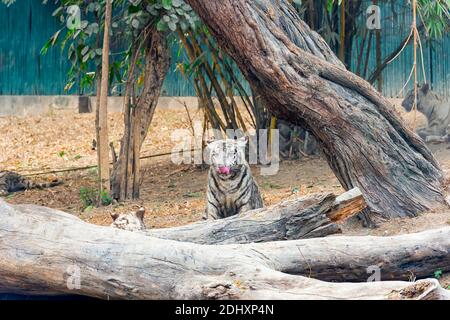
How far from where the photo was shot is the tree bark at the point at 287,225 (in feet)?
16.1

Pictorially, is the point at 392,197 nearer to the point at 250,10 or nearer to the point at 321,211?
the point at 321,211

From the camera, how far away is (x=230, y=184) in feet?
21.6

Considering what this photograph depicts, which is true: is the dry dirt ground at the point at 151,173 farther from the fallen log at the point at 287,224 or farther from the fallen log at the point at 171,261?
the fallen log at the point at 287,224

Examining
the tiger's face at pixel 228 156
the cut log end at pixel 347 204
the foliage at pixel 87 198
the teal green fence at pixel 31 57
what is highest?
the teal green fence at pixel 31 57

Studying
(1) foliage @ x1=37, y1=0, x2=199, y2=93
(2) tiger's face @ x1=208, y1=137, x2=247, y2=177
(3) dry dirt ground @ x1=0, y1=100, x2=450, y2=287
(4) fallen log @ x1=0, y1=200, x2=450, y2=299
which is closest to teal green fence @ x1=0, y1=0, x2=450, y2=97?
(3) dry dirt ground @ x1=0, y1=100, x2=450, y2=287

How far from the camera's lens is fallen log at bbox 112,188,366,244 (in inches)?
193

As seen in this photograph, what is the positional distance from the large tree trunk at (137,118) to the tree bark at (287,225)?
2.91 meters

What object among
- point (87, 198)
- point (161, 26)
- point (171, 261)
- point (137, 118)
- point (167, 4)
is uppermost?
point (167, 4)

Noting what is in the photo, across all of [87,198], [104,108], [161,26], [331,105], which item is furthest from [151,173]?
[331,105]

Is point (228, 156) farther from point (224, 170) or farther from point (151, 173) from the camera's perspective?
point (151, 173)

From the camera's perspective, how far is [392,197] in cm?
581

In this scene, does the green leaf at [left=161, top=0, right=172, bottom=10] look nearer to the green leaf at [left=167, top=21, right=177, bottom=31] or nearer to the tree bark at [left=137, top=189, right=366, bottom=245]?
the green leaf at [left=167, top=21, right=177, bottom=31]

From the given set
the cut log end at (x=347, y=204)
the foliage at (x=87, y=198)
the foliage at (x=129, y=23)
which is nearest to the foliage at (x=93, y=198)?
the foliage at (x=87, y=198)

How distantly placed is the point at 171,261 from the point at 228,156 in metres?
2.61
